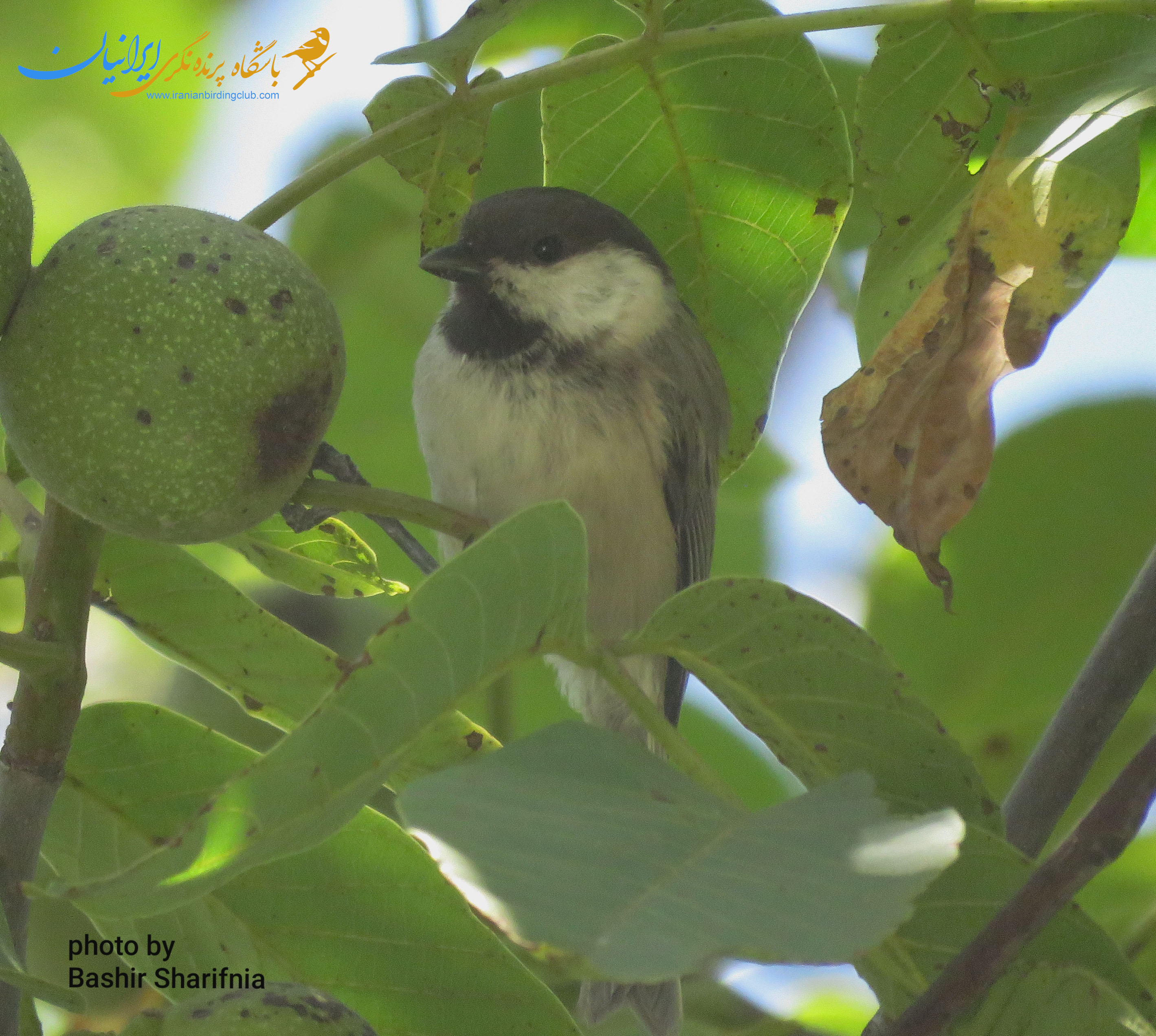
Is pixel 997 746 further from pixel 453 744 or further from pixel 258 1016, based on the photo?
pixel 258 1016

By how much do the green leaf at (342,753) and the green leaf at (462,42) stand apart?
67 centimetres

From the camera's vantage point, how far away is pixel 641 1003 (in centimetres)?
253

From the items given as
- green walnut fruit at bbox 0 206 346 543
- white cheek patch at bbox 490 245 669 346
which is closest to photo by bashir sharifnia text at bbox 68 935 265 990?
green walnut fruit at bbox 0 206 346 543

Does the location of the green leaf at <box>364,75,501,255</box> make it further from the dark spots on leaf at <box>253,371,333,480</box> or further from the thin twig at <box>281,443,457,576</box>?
the dark spots on leaf at <box>253,371,333,480</box>

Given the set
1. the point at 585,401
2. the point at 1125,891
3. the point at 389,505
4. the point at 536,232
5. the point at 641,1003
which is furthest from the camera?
the point at 536,232

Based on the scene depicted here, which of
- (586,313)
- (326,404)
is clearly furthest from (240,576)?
(326,404)

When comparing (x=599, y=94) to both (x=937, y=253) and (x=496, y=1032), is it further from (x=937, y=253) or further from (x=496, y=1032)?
(x=496, y=1032)

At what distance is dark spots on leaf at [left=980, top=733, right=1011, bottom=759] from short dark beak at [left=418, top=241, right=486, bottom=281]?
1263 millimetres

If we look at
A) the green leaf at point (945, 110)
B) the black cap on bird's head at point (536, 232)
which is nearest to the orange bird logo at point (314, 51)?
the black cap on bird's head at point (536, 232)

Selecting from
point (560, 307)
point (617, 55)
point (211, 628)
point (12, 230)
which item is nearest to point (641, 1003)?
point (211, 628)

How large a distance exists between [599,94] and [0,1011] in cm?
136

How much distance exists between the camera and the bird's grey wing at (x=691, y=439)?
2805mm

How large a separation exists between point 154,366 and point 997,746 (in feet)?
5.37

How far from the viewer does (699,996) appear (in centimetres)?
206
